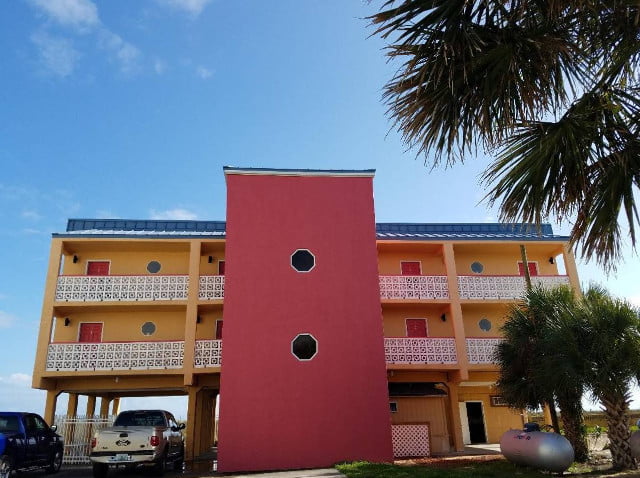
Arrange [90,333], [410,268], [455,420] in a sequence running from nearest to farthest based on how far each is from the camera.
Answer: [455,420] → [90,333] → [410,268]

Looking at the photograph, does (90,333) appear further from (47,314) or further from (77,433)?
(77,433)

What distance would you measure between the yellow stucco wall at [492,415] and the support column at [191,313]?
1204 cm

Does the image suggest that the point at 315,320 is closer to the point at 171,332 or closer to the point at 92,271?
the point at 171,332

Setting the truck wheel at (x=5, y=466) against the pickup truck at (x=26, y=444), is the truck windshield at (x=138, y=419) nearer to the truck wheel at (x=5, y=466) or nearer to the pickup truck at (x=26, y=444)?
the pickup truck at (x=26, y=444)

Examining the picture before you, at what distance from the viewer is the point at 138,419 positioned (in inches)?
570

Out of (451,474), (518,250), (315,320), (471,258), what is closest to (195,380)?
(315,320)

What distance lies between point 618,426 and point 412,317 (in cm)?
1063

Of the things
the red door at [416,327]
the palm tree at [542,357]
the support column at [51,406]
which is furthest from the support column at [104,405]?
the palm tree at [542,357]

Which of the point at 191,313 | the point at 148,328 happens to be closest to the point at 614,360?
the point at 191,313

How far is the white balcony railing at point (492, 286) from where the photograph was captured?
2094 cm

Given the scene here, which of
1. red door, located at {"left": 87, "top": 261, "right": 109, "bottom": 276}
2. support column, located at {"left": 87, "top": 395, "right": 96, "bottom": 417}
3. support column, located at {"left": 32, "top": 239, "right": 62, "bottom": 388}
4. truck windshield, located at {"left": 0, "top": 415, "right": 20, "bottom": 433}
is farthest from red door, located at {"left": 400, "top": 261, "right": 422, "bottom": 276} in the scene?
truck windshield, located at {"left": 0, "top": 415, "right": 20, "bottom": 433}

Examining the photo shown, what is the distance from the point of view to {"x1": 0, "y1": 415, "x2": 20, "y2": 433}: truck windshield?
1246 centimetres

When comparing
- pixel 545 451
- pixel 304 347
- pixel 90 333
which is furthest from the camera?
pixel 90 333

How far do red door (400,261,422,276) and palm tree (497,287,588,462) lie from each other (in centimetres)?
668
